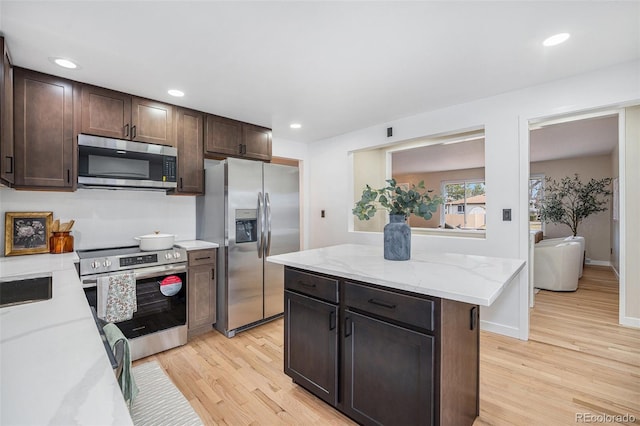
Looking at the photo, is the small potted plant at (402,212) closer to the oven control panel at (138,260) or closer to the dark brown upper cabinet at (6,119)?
the oven control panel at (138,260)

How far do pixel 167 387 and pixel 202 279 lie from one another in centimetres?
104

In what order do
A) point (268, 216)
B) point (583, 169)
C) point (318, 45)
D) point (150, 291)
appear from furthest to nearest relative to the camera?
1. point (583, 169)
2. point (268, 216)
3. point (150, 291)
4. point (318, 45)

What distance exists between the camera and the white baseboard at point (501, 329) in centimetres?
283

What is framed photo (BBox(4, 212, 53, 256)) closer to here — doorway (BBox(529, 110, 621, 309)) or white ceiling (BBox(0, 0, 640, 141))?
white ceiling (BBox(0, 0, 640, 141))

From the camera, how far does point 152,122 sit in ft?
9.37

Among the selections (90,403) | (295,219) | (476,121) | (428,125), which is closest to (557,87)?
(476,121)

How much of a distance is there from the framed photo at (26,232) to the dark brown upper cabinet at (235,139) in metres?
1.55

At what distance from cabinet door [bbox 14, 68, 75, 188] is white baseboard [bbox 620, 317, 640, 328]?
17.6ft

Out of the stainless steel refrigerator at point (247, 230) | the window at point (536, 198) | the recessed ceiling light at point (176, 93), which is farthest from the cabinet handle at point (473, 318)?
the window at point (536, 198)

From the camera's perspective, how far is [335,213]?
443 centimetres

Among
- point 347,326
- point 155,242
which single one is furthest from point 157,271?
point 347,326

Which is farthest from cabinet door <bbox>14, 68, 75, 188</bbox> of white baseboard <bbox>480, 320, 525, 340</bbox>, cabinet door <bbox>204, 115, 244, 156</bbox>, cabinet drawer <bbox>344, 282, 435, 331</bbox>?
white baseboard <bbox>480, 320, 525, 340</bbox>

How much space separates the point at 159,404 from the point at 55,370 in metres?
1.58

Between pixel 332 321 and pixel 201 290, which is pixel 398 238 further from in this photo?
pixel 201 290
